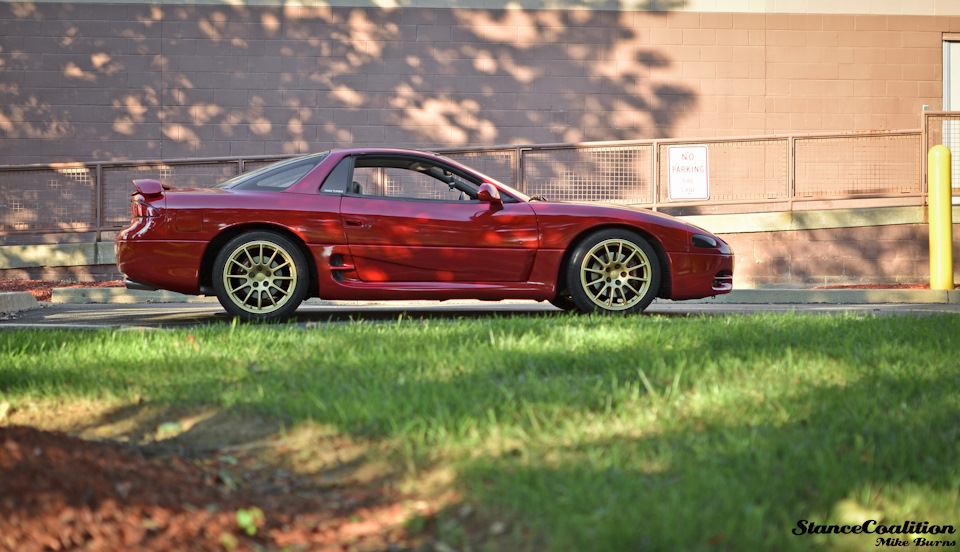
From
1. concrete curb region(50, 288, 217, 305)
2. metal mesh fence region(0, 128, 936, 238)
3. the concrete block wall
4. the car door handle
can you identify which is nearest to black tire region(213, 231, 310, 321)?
the car door handle

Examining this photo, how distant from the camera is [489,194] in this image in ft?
20.7

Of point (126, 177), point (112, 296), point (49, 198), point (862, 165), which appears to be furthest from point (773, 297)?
point (49, 198)

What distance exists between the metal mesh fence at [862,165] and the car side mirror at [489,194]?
20.9 ft

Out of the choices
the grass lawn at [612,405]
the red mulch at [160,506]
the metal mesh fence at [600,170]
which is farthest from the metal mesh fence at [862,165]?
the red mulch at [160,506]

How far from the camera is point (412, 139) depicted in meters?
14.2

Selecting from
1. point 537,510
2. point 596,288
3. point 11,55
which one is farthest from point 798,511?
point 11,55

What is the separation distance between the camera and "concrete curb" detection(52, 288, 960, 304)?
960 cm

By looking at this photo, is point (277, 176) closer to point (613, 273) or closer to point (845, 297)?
point (613, 273)

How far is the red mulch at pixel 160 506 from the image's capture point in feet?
7.44

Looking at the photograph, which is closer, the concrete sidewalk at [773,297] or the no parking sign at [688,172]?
the concrete sidewalk at [773,297]

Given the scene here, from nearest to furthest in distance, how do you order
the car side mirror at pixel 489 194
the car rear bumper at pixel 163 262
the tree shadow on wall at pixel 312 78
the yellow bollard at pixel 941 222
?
the car rear bumper at pixel 163 262 < the car side mirror at pixel 489 194 < the yellow bollard at pixel 941 222 < the tree shadow on wall at pixel 312 78

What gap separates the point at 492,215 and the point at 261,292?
1.80 m

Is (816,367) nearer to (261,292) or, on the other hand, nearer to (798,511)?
(798,511)

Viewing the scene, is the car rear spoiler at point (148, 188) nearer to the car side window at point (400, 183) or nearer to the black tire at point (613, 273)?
the car side window at point (400, 183)
